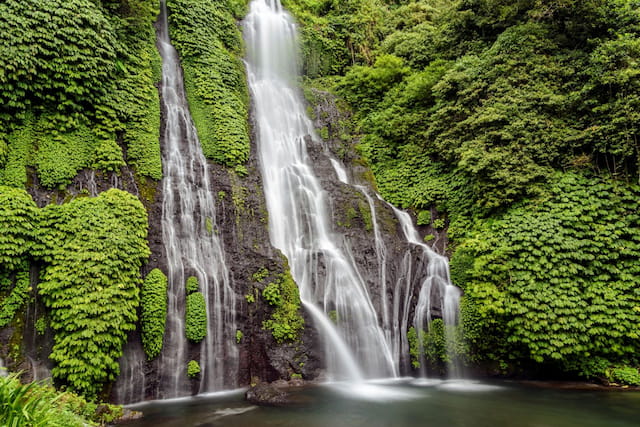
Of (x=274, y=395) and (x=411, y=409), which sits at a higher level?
(x=274, y=395)

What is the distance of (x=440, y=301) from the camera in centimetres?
→ 1038

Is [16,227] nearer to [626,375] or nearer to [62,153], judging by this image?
[62,153]

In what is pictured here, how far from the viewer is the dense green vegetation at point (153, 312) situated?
27.0 feet

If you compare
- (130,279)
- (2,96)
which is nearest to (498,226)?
(130,279)

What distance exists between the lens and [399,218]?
13.0 metres

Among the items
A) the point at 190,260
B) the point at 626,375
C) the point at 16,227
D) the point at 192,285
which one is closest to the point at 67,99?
the point at 16,227

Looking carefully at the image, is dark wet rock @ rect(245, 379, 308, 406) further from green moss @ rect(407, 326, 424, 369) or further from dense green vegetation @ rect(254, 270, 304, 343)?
green moss @ rect(407, 326, 424, 369)

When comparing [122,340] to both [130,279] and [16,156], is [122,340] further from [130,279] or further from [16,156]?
[16,156]

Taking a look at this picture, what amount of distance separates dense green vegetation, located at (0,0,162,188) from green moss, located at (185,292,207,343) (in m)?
4.04

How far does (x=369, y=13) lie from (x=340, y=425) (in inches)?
875

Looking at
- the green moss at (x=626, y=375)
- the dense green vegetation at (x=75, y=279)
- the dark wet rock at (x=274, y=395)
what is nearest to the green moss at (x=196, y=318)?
the dense green vegetation at (x=75, y=279)

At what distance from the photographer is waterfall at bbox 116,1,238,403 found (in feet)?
27.6

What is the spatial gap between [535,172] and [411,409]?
303 inches

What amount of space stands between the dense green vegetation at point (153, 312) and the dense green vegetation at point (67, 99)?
11.2ft
